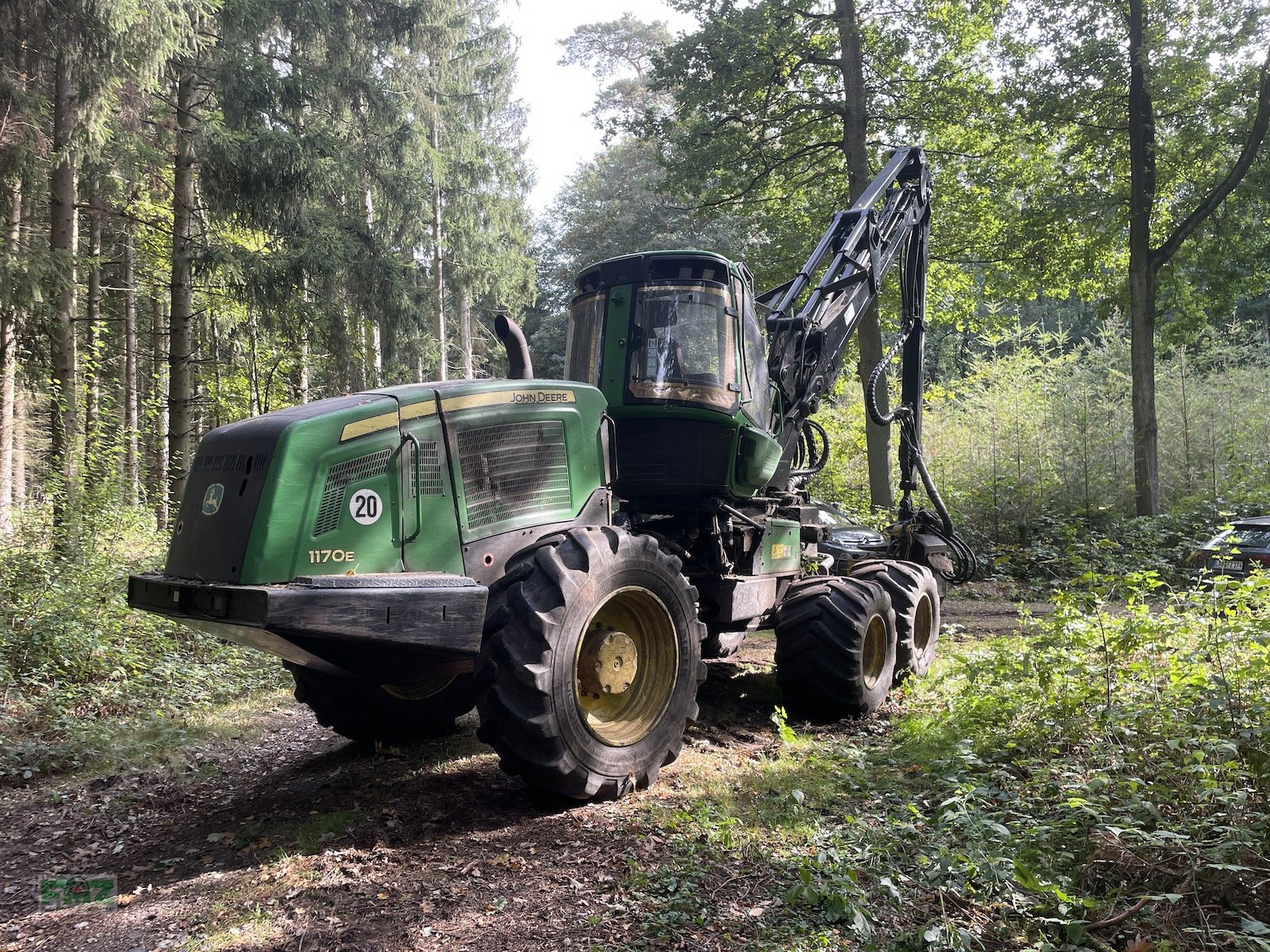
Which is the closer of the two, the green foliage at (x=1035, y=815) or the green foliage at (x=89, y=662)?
the green foliage at (x=1035, y=815)

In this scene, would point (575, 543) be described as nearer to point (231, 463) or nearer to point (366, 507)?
point (366, 507)

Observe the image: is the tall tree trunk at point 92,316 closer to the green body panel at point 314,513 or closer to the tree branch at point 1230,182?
the green body panel at point 314,513

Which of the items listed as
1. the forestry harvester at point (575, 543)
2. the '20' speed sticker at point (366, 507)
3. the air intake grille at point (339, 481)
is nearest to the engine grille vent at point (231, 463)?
the forestry harvester at point (575, 543)

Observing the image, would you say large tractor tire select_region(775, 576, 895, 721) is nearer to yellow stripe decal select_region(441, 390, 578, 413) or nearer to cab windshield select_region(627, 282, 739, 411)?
cab windshield select_region(627, 282, 739, 411)

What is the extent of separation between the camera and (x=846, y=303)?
8094 millimetres

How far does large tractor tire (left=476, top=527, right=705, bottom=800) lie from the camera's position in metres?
4.17

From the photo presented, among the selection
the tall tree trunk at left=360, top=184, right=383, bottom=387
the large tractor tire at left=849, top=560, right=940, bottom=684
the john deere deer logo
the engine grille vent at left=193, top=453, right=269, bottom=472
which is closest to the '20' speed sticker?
the engine grille vent at left=193, top=453, right=269, bottom=472


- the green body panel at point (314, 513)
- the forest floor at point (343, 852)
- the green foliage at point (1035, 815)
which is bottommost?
the forest floor at point (343, 852)

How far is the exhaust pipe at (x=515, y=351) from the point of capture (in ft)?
17.2

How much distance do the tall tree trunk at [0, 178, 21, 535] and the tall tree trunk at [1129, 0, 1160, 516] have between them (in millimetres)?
16742

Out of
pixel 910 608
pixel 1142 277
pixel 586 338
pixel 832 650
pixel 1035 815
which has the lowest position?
pixel 1035 815

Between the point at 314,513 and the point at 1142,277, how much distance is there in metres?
16.5

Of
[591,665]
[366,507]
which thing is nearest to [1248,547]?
[591,665]

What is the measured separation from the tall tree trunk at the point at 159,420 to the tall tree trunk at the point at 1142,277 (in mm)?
15604
